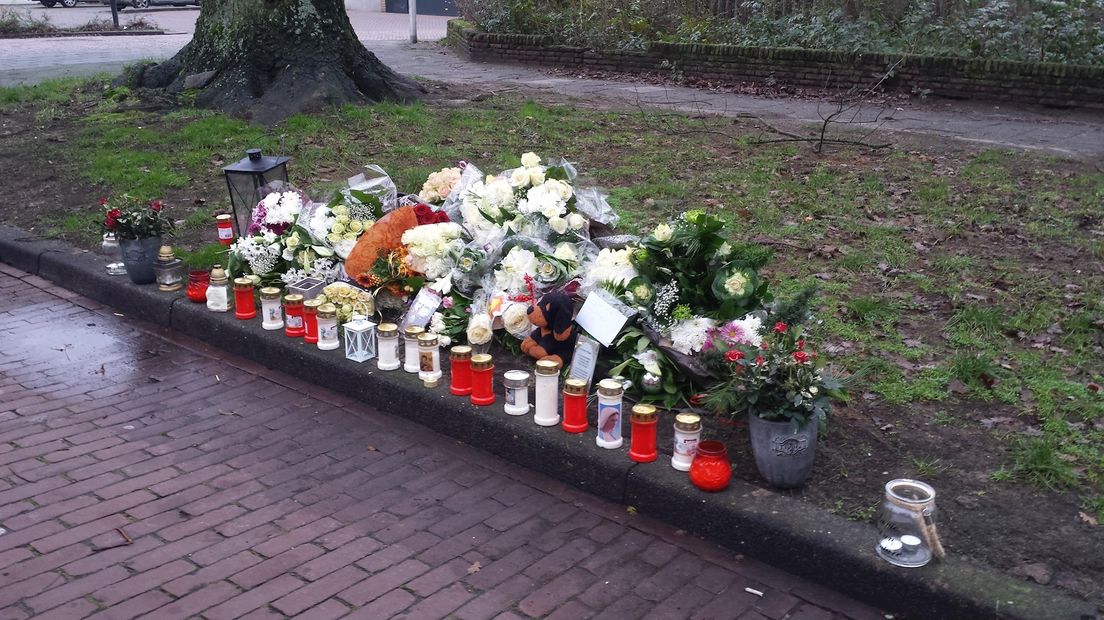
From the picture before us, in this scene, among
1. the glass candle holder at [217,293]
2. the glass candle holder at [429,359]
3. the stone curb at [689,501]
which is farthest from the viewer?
the glass candle holder at [217,293]

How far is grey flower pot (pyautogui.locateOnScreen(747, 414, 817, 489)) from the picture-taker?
3.73 metres

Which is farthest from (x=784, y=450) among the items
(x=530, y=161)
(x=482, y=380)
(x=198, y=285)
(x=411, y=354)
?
(x=198, y=285)

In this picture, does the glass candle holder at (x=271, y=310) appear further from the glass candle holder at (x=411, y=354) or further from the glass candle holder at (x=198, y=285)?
the glass candle holder at (x=411, y=354)

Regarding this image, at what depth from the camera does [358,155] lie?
30.5 feet

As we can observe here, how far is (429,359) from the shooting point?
15.7ft

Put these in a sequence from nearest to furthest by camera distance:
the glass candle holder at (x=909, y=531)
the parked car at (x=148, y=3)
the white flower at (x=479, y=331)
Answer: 1. the glass candle holder at (x=909, y=531)
2. the white flower at (x=479, y=331)
3. the parked car at (x=148, y=3)

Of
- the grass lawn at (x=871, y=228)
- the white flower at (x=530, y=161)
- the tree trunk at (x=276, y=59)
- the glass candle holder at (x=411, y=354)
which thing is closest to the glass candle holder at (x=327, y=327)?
the glass candle holder at (x=411, y=354)

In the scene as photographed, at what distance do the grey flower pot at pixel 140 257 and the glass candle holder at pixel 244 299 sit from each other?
0.85 m

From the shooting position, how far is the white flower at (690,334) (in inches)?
172

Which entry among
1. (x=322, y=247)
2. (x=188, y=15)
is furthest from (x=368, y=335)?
(x=188, y=15)

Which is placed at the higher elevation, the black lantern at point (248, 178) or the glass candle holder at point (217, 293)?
the black lantern at point (248, 178)

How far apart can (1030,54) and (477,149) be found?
298 inches

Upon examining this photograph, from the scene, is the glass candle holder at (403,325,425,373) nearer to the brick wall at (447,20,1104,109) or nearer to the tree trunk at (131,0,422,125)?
the tree trunk at (131,0,422,125)

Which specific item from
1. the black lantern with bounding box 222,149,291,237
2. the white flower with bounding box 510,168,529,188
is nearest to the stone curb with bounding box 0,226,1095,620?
the black lantern with bounding box 222,149,291,237
